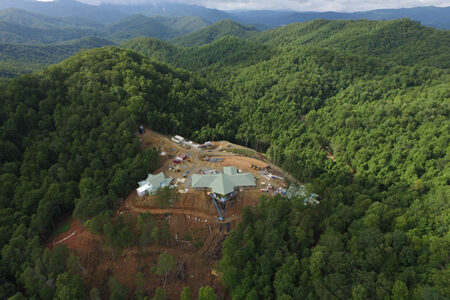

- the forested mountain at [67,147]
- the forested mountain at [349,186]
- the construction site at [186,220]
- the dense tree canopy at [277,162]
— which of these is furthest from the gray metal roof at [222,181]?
the forested mountain at [67,147]

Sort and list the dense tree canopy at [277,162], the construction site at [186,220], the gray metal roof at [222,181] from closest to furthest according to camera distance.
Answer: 1. the dense tree canopy at [277,162]
2. the construction site at [186,220]
3. the gray metal roof at [222,181]

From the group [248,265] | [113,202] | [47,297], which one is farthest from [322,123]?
[47,297]

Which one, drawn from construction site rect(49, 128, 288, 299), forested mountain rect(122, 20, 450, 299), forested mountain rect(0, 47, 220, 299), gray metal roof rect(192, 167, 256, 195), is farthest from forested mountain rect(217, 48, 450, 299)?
forested mountain rect(0, 47, 220, 299)

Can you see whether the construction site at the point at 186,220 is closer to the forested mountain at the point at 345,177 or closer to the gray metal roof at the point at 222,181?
the gray metal roof at the point at 222,181

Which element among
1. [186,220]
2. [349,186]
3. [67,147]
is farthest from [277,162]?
[67,147]

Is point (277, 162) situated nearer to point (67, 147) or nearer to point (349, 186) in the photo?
point (349, 186)

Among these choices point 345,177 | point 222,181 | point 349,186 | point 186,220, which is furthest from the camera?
point 345,177

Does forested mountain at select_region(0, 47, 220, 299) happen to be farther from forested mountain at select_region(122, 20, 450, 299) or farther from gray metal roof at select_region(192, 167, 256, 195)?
forested mountain at select_region(122, 20, 450, 299)
